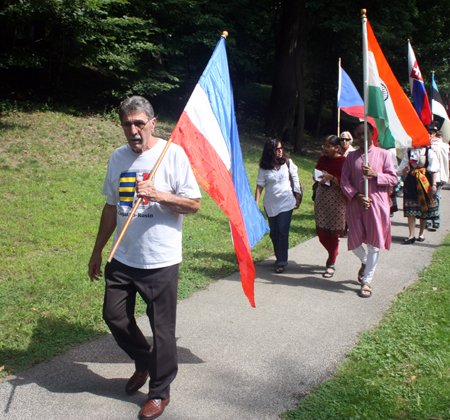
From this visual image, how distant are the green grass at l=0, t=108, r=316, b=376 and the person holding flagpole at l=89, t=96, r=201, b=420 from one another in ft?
3.82

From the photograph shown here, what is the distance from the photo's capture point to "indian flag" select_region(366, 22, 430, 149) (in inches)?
210

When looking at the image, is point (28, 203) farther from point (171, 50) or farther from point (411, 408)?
point (171, 50)

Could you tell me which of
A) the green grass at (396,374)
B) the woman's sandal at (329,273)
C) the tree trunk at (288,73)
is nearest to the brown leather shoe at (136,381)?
the green grass at (396,374)

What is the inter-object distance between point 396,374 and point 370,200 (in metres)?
2.29

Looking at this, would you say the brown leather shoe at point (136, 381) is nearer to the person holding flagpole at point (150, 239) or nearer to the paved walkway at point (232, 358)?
the paved walkway at point (232, 358)

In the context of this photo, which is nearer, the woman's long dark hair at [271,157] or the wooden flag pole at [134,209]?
the wooden flag pole at [134,209]

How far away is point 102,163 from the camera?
11.4 meters

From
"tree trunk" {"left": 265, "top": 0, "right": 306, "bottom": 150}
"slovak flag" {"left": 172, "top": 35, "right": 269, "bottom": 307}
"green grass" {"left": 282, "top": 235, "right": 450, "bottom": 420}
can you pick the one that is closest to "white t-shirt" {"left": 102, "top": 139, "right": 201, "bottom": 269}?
"slovak flag" {"left": 172, "top": 35, "right": 269, "bottom": 307}

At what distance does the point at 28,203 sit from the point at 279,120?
14.4m

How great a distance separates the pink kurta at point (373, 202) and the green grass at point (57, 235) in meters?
1.73

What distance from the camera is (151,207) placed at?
2936 mm

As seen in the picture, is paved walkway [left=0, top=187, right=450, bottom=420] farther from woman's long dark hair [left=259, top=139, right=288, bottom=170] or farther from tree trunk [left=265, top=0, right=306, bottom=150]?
tree trunk [left=265, top=0, right=306, bottom=150]

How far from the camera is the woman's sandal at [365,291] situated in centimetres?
522

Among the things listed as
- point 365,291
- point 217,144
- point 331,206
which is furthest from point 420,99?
point 217,144
